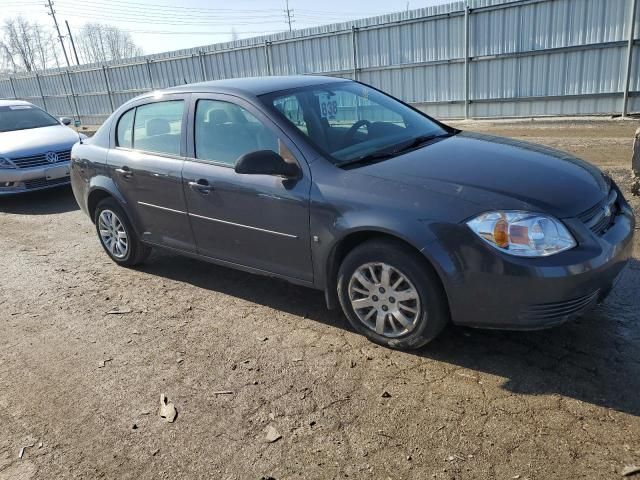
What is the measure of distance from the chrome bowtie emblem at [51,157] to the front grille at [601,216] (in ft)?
→ 27.1

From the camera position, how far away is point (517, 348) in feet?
10.9

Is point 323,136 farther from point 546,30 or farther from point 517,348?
point 546,30

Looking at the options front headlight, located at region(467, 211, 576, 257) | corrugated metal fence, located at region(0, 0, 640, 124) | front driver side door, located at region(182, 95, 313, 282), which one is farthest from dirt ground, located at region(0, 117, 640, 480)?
corrugated metal fence, located at region(0, 0, 640, 124)

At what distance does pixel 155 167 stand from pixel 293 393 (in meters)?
2.44

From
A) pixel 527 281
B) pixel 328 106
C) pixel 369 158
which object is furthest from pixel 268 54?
pixel 527 281

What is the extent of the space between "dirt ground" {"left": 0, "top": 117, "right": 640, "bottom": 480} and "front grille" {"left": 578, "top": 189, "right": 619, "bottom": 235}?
28.7 inches

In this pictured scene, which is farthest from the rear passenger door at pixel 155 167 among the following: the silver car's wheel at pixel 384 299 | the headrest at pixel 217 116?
the silver car's wheel at pixel 384 299

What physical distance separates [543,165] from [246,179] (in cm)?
203

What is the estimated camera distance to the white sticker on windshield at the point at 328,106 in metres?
4.04

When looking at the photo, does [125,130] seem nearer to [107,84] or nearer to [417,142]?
[417,142]

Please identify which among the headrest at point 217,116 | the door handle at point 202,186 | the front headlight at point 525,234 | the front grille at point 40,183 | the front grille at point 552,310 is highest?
the headrest at point 217,116

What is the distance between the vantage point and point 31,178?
8469 millimetres

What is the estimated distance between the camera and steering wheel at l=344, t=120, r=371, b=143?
3.92 meters

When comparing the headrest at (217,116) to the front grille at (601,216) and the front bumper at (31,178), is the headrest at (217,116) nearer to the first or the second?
the front grille at (601,216)
